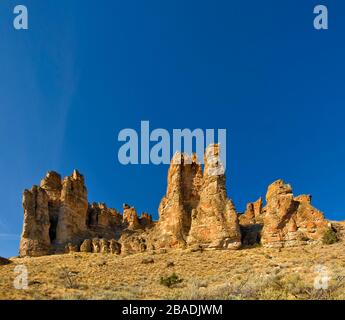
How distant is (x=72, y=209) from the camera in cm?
5878

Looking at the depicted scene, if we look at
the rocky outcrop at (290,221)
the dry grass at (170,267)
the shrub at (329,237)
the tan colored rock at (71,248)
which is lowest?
the dry grass at (170,267)

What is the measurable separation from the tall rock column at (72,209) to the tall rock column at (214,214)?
21.6 metres

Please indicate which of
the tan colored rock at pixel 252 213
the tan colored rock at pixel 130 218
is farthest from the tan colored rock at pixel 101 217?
the tan colored rock at pixel 252 213

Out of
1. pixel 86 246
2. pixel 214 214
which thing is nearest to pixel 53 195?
pixel 86 246

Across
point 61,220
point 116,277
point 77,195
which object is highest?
point 77,195

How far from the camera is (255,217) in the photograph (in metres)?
63.6

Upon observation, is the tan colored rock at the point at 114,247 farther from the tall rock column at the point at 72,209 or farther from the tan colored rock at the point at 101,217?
the tan colored rock at the point at 101,217

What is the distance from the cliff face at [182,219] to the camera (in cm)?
4678

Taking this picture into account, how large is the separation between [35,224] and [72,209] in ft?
24.0

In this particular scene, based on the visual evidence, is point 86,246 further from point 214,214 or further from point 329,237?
point 329,237

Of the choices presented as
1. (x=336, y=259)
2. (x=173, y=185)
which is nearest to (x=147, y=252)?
(x=173, y=185)

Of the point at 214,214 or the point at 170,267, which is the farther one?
the point at 214,214
